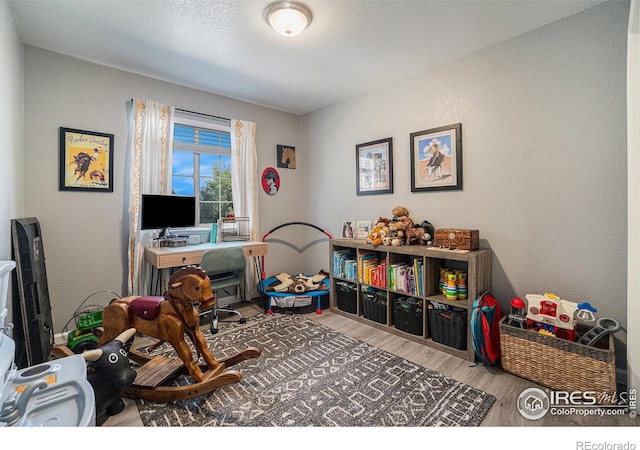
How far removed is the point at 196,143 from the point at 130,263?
1435 mm

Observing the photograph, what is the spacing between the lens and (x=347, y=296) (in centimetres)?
312

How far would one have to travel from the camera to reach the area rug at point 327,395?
1.59m

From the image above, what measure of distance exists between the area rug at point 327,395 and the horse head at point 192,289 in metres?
0.58

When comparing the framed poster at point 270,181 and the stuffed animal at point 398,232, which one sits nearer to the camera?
the stuffed animal at point 398,232

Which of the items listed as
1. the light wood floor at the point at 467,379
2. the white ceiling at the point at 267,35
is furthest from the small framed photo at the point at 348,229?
the white ceiling at the point at 267,35

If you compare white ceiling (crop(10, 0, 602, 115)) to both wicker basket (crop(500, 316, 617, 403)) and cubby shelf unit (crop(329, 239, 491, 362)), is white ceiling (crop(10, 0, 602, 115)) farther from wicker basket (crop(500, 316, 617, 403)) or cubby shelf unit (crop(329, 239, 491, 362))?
wicker basket (crop(500, 316, 617, 403))

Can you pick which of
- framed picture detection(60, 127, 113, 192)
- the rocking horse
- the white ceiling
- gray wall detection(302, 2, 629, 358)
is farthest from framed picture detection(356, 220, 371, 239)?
framed picture detection(60, 127, 113, 192)

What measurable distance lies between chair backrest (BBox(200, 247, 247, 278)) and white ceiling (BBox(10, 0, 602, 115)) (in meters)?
1.70

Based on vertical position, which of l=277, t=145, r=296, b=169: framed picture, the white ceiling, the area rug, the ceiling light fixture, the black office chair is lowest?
the area rug

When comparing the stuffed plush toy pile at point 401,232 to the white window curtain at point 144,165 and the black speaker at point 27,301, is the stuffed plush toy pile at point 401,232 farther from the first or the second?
the black speaker at point 27,301

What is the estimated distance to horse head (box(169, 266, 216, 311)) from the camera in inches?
69.6

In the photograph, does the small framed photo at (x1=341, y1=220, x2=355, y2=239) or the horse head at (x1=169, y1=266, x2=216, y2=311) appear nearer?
the horse head at (x1=169, y1=266, x2=216, y2=311)

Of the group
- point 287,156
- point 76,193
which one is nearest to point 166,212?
point 76,193

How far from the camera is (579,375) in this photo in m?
1.73
